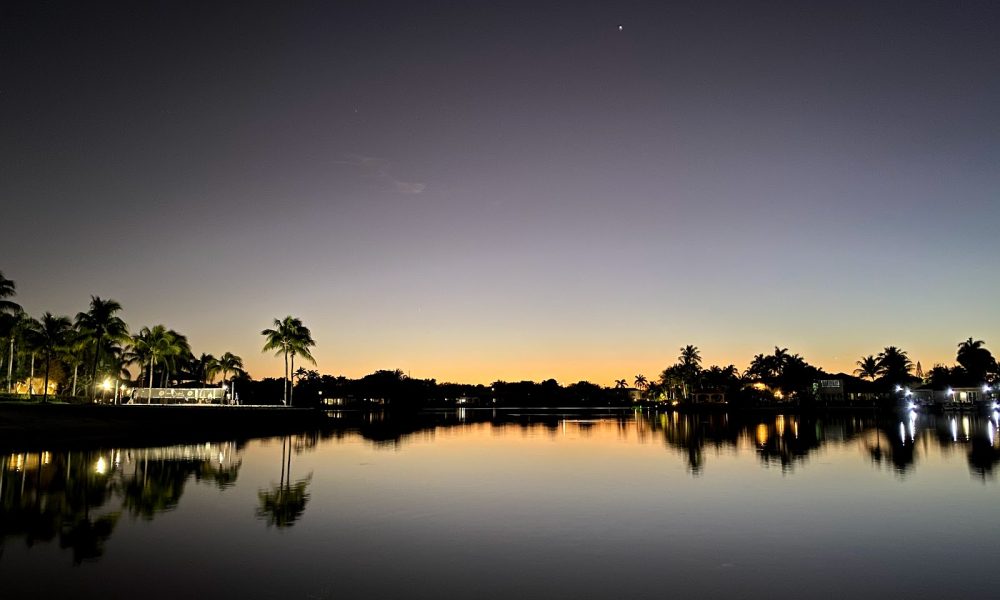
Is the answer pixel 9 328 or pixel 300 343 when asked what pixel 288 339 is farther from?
pixel 9 328

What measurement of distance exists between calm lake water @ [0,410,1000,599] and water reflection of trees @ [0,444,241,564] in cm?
12

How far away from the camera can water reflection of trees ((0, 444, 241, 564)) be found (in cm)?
1866

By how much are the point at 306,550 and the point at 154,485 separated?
47.1 ft

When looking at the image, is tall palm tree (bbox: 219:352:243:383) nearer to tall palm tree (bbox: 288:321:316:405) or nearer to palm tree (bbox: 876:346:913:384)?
tall palm tree (bbox: 288:321:316:405)

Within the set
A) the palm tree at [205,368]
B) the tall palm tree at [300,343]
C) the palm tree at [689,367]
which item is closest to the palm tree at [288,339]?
the tall palm tree at [300,343]

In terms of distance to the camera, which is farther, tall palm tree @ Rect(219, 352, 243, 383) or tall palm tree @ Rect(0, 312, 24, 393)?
tall palm tree @ Rect(219, 352, 243, 383)

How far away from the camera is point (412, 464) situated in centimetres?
3850

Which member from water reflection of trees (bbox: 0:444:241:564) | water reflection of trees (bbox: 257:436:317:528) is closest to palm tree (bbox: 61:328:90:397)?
water reflection of trees (bbox: 0:444:241:564)

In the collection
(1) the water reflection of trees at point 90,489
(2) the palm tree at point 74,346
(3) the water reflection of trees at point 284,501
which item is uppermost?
(2) the palm tree at point 74,346

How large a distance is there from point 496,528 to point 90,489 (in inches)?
653

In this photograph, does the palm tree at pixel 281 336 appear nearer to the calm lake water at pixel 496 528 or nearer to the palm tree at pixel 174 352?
the palm tree at pixel 174 352

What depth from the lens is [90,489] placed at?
25812 mm

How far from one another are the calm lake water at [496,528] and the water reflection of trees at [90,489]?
0.12 m

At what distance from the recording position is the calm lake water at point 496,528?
1439cm
